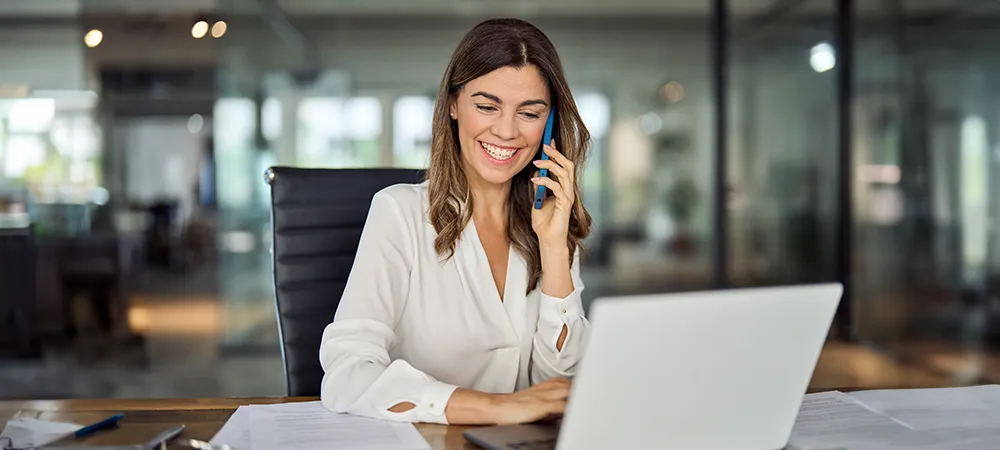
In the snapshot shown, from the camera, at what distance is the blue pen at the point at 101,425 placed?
49.2 inches

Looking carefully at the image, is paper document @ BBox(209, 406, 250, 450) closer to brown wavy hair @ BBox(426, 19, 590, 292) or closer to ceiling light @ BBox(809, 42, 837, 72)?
brown wavy hair @ BBox(426, 19, 590, 292)

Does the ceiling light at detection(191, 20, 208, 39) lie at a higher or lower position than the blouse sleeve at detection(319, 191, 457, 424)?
higher

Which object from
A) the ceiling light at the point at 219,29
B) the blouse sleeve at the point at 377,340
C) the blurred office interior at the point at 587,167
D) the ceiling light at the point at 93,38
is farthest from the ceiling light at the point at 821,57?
the blouse sleeve at the point at 377,340

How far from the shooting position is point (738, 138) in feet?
18.0

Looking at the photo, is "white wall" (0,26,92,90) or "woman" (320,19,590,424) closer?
"woman" (320,19,590,424)

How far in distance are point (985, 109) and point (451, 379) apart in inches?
143

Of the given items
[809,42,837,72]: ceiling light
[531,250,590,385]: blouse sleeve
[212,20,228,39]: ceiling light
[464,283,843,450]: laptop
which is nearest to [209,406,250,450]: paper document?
[464,283,843,450]: laptop

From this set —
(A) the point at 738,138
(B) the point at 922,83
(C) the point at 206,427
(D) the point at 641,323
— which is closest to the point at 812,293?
(D) the point at 641,323

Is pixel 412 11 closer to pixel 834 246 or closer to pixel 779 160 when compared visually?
pixel 779 160

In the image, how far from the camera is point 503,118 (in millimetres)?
1656

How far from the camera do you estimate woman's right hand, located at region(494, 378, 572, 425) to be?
1241 mm

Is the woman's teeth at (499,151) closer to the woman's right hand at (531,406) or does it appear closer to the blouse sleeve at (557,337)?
the blouse sleeve at (557,337)

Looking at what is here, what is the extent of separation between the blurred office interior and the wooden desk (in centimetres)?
318

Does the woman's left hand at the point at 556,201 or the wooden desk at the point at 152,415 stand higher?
the woman's left hand at the point at 556,201
